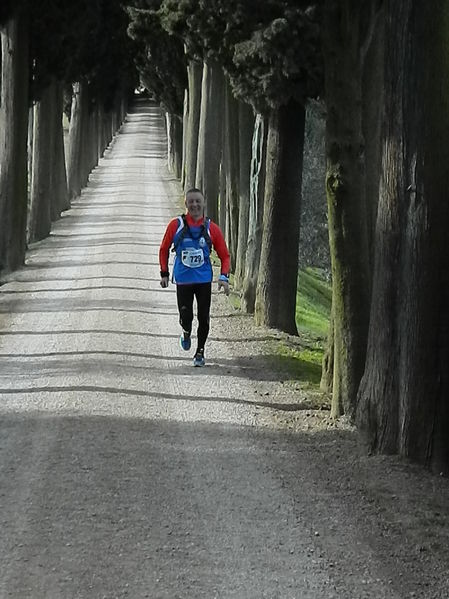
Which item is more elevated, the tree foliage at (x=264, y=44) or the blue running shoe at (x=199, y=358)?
the tree foliage at (x=264, y=44)

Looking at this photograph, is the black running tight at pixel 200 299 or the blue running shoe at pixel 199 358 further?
the blue running shoe at pixel 199 358

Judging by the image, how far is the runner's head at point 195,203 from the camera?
1205cm

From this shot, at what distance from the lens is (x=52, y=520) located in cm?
711

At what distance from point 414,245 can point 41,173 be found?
22.4 metres

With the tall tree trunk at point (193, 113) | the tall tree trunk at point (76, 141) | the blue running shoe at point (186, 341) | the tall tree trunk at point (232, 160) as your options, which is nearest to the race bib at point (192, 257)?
the blue running shoe at point (186, 341)

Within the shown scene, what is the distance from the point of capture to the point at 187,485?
8062 mm

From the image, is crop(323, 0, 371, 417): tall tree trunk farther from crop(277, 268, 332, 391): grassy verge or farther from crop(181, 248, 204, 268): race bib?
crop(181, 248, 204, 268): race bib

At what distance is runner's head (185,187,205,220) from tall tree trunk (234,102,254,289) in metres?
7.39

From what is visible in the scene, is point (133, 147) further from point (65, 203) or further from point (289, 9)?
point (289, 9)

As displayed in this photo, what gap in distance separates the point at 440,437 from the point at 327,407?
8.39ft

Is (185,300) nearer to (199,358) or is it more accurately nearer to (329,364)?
(199,358)

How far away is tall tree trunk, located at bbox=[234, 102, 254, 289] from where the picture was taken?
64.2ft

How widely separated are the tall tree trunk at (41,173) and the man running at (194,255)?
17686 millimetres

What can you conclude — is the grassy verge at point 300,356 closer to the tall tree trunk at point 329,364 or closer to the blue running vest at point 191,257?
the tall tree trunk at point 329,364
